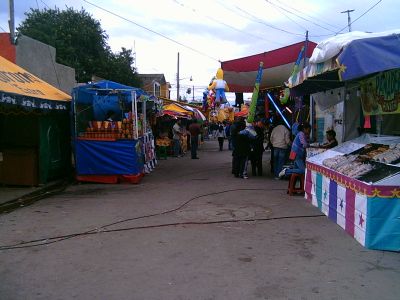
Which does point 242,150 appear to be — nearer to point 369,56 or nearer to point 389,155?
point 389,155

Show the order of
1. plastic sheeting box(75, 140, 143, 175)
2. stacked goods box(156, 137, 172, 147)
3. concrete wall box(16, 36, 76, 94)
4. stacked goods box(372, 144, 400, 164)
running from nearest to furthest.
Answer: stacked goods box(372, 144, 400, 164) → plastic sheeting box(75, 140, 143, 175) → concrete wall box(16, 36, 76, 94) → stacked goods box(156, 137, 172, 147)

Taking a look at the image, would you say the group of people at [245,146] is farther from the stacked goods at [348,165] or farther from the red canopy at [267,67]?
the stacked goods at [348,165]

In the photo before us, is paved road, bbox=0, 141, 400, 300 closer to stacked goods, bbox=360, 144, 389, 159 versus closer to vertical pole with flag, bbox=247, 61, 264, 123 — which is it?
stacked goods, bbox=360, 144, 389, 159

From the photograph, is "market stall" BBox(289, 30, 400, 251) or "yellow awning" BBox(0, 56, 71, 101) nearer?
"market stall" BBox(289, 30, 400, 251)

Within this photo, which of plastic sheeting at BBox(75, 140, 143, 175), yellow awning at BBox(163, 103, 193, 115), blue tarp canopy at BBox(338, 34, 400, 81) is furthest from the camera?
yellow awning at BBox(163, 103, 193, 115)

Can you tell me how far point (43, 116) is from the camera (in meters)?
12.0

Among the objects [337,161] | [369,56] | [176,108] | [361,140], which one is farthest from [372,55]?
[176,108]

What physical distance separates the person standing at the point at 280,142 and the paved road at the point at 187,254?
3.23m

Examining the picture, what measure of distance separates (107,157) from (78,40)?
34.6m

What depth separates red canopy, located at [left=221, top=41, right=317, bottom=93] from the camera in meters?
12.9

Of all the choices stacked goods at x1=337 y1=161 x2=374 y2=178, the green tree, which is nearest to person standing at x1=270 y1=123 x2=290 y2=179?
stacked goods at x1=337 y1=161 x2=374 y2=178

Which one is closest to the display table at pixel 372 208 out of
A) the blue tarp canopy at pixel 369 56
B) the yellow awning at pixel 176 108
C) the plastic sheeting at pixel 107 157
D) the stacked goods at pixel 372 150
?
the stacked goods at pixel 372 150

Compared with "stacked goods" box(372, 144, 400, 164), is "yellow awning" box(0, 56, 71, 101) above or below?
above

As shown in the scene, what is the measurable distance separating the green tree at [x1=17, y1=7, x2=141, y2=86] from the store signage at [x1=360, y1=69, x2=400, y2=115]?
3620 cm
